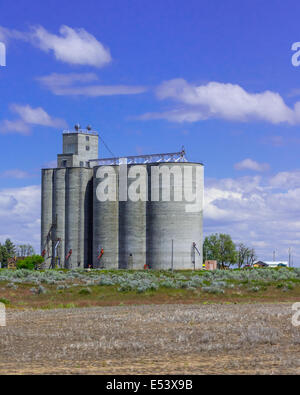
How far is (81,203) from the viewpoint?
110 m

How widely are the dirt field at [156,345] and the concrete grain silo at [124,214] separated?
72480 millimetres

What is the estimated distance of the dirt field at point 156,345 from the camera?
15.6 m

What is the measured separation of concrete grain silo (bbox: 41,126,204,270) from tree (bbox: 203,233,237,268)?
50.0 m

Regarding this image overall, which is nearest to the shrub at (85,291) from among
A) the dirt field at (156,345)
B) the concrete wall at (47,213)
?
the dirt field at (156,345)

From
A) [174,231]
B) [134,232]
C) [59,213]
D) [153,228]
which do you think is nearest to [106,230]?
[134,232]

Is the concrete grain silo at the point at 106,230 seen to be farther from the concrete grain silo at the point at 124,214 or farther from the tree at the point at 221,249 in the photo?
the tree at the point at 221,249

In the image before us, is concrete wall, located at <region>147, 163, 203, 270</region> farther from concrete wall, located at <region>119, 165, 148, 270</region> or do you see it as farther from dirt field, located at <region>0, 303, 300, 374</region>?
dirt field, located at <region>0, 303, 300, 374</region>

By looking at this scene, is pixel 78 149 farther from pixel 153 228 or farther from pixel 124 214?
pixel 153 228

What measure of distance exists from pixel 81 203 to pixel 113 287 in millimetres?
62007

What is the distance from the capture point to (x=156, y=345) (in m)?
19.2

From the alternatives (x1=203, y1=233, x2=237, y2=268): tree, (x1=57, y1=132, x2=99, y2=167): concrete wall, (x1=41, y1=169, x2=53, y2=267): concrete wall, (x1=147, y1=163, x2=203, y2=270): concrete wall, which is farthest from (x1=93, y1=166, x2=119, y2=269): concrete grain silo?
(x1=203, y1=233, x2=237, y2=268): tree

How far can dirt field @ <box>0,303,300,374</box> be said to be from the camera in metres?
15.6
